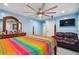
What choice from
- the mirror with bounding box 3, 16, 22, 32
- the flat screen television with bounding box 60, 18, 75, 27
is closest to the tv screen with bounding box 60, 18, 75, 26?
the flat screen television with bounding box 60, 18, 75, 27

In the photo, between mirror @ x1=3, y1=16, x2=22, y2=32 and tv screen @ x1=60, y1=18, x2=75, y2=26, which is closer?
mirror @ x1=3, y1=16, x2=22, y2=32

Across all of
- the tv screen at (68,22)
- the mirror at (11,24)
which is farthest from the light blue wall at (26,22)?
the tv screen at (68,22)

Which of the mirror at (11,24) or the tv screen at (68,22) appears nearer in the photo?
the mirror at (11,24)

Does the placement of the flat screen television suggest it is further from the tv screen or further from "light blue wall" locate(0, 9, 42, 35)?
"light blue wall" locate(0, 9, 42, 35)

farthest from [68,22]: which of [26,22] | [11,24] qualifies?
[11,24]

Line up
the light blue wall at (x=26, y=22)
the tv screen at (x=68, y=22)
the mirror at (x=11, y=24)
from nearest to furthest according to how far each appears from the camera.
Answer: the mirror at (x=11, y=24) → the light blue wall at (x=26, y=22) → the tv screen at (x=68, y=22)

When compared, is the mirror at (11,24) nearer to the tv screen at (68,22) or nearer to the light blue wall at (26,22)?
the light blue wall at (26,22)

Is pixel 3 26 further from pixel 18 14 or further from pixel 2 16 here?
pixel 18 14

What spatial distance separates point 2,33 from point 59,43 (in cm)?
208

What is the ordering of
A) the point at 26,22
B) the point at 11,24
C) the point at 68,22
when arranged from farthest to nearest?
the point at 68,22 < the point at 26,22 < the point at 11,24

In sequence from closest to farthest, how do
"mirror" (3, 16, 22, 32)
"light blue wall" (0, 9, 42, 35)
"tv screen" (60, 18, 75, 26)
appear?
1. "mirror" (3, 16, 22, 32)
2. "light blue wall" (0, 9, 42, 35)
3. "tv screen" (60, 18, 75, 26)

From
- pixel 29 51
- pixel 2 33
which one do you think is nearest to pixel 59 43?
pixel 2 33

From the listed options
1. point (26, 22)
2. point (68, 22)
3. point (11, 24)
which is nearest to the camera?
point (11, 24)

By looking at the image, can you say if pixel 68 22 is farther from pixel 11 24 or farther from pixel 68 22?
pixel 11 24
